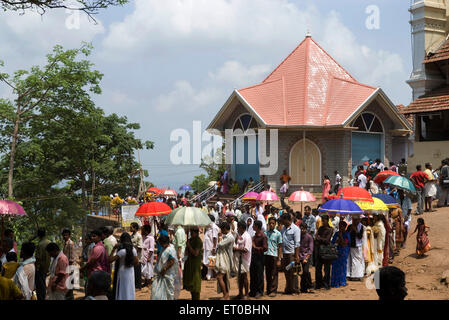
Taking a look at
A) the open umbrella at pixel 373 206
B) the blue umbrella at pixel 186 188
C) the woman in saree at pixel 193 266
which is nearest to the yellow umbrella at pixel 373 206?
the open umbrella at pixel 373 206

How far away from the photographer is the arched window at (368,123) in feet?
81.1

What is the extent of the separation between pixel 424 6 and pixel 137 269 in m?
18.4

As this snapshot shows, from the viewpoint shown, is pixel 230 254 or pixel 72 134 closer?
pixel 230 254

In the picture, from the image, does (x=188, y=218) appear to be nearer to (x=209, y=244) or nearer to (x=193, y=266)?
(x=193, y=266)

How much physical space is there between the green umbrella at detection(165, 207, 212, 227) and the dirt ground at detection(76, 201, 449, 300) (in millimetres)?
1843

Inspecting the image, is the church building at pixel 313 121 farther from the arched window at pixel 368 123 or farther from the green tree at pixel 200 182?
the green tree at pixel 200 182

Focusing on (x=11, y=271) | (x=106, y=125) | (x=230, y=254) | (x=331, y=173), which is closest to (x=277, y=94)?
(x=331, y=173)

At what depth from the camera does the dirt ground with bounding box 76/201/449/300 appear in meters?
9.59

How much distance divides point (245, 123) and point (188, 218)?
57.5 feet

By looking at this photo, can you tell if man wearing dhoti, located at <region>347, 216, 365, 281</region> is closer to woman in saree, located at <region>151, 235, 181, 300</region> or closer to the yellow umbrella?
the yellow umbrella

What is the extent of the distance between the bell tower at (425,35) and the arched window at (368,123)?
2.92 metres

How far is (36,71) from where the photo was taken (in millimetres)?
19406
